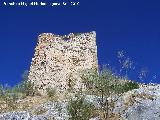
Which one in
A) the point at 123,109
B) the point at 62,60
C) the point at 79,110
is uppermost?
the point at 62,60

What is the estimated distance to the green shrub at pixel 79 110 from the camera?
116 feet

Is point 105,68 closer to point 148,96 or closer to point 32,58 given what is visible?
point 148,96

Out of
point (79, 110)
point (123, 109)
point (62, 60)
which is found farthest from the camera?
point (62, 60)

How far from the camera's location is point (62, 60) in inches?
2115

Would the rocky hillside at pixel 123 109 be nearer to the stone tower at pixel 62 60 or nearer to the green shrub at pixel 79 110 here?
the green shrub at pixel 79 110

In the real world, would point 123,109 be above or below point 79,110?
above

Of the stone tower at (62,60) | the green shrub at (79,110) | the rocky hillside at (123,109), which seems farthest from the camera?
the stone tower at (62,60)

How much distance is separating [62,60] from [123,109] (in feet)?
57.9

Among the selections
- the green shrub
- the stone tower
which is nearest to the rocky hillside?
the green shrub

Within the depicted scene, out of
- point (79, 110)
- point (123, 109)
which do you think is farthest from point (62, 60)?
point (79, 110)

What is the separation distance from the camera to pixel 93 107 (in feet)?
124

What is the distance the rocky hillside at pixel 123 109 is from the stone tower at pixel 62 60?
40.6 feet

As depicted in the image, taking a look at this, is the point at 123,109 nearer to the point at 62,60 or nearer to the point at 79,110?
the point at 79,110

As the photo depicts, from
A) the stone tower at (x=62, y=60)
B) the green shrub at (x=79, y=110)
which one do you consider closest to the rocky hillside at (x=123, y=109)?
the green shrub at (x=79, y=110)
